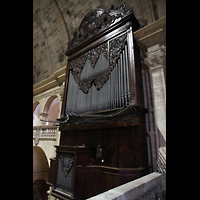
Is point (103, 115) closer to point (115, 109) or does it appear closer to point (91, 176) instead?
point (115, 109)

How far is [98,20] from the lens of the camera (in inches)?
221

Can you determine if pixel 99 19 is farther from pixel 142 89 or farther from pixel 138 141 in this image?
pixel 138 141

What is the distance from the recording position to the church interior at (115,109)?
3.30 meters

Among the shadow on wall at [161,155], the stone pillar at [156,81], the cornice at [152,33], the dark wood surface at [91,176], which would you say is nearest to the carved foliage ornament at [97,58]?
the cornice at [152,33]

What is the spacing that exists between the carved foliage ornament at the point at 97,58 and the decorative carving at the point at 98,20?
79cm

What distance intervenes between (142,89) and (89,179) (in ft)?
9.19

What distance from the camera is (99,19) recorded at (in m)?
5.59

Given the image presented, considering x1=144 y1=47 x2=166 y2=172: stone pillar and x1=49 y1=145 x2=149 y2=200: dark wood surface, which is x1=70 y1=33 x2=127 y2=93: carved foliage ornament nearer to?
x1=144 y1=47 x2=166 y2=172: stone pillar

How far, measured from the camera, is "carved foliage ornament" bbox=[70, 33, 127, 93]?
456 cm

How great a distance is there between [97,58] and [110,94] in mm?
1695

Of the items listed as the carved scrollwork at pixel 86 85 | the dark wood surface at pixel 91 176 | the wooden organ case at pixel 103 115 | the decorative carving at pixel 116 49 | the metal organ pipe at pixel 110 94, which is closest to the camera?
the dark wood surface at pixel 91 176

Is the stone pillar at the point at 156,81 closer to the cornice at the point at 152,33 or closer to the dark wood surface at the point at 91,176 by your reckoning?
the cornice at the point at 152,33

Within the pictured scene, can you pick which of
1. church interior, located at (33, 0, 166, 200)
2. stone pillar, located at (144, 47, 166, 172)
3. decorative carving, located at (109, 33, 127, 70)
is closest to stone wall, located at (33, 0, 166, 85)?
church interior, located at (33, 0, 166, 200)

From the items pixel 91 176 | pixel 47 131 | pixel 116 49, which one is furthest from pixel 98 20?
pixel 47 131
